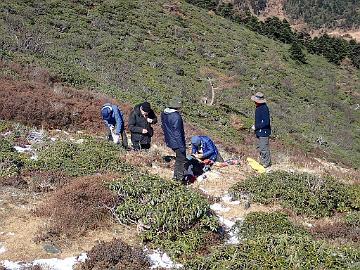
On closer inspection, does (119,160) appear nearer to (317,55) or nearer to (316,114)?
(316,114)

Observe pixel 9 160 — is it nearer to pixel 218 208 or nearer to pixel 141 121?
pixel 141 121

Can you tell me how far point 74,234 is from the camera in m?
6.21

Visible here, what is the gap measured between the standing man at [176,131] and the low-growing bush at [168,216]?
168 centimetres

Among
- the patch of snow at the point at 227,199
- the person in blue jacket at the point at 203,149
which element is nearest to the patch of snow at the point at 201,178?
the person in blue jacket at the point at 203,149

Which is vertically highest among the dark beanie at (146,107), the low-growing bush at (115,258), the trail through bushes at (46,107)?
the dark beanie at (146,107)

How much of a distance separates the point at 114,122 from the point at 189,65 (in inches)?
867

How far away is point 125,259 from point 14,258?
4.20ft

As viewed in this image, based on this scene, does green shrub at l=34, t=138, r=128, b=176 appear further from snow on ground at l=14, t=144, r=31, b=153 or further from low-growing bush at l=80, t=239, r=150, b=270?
low-growing bush at l=80, t=239, r=150, b=270

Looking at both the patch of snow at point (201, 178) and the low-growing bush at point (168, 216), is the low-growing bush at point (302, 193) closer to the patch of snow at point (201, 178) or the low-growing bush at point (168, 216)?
the patch of snow at point (201, 178)

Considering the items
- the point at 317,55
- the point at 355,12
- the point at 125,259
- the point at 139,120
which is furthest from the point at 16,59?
the point at 355,12

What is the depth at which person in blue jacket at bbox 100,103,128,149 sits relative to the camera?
10.7 m

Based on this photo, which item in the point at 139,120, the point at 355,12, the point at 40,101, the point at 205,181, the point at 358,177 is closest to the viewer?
the point at 205,181

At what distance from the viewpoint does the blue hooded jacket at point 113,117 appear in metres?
10.7

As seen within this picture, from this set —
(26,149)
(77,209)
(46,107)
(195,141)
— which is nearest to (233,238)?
(77,209)
